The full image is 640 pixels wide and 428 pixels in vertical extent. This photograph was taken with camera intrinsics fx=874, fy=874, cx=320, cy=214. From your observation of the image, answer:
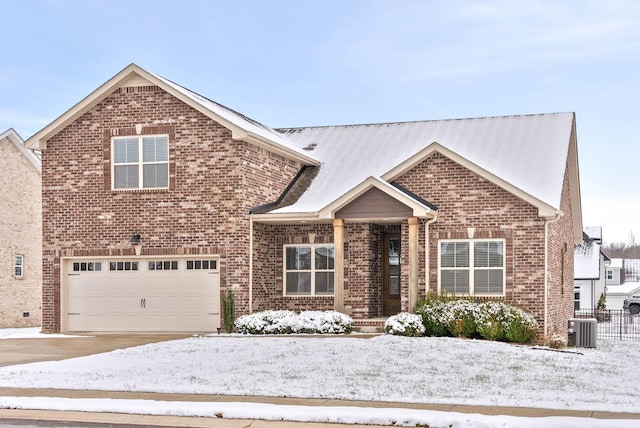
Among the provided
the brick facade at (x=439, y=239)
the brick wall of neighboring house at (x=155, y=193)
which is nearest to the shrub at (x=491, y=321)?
the brick facade at (x=439, y=239)

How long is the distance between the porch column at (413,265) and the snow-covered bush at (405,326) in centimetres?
116

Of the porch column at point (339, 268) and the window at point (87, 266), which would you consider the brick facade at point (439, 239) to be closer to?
the porch column at point (339, 268)

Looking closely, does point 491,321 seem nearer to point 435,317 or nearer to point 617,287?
point 435,317

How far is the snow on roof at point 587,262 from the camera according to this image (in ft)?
182

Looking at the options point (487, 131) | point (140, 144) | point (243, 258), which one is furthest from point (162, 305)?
point (487, 131)

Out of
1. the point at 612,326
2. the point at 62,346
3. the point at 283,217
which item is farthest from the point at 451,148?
the point at 612,326

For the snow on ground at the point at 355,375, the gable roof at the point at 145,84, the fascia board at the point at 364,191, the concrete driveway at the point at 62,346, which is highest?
the gable roof at the point at 145,84

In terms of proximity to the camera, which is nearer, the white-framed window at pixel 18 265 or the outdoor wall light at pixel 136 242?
the outdoor wall light at pixel 136 242

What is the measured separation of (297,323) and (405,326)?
3139 mm

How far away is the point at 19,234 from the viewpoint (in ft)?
120

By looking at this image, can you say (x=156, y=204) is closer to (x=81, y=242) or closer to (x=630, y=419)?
(x=81, y=242)

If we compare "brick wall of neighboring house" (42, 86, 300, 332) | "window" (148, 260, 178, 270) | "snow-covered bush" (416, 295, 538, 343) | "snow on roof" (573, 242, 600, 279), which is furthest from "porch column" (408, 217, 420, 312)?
"snow on roof" (573, 242, 600, 279)

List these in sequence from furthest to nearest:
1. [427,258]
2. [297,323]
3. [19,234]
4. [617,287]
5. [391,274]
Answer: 1. [617,287]
2. [19,234]
3. [391,274]
4. [427,258]
5. [297,323]

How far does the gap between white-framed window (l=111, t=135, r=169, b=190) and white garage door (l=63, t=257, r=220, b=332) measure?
2.34 meters
